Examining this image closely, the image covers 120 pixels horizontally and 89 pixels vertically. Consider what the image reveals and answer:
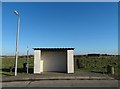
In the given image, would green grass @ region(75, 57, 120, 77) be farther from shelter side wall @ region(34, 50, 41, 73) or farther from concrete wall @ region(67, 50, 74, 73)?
shelter side wall @ region(34, 50, 41, 73)

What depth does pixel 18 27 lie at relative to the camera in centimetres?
2219

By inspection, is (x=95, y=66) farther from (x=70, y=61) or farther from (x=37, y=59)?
(x=37, y=59)

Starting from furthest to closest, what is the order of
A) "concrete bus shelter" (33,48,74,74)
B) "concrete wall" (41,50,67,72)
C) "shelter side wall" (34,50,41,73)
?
"concrete wall" (41,50,67,72) → "concrete bus shelter" (33,48,74,74) → "shelter side wall" (34,50,41,73)

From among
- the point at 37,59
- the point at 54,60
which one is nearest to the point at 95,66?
the point at 54,60

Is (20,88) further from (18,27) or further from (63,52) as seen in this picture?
(63,52)

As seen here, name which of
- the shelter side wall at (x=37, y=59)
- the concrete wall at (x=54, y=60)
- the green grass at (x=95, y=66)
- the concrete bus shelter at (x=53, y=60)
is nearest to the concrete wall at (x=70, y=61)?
the concrete bus shelter at (x=53, y=60)

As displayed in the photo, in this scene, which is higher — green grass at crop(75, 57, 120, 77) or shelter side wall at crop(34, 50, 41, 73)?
shelter side wall at crop(34, 50, 41, 73)

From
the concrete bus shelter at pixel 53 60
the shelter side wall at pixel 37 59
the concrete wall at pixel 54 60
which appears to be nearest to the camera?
the shelter side wall at pixel 37 59

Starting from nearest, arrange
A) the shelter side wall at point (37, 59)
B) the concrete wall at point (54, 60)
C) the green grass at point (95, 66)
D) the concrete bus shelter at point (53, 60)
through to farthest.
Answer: the shelter side wall at point (37, 59) → the concrete bus shelter at point (53, 60) → the concrete wall at point (54, 60) → the green grass at point (95, 66)

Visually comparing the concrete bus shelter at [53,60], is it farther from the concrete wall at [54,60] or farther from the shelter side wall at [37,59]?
the shelter side wall at [37,59]

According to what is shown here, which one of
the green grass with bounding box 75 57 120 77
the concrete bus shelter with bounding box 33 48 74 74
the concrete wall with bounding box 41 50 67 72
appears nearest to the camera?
the concrete bus shelter with bounding box 33 48 74 74

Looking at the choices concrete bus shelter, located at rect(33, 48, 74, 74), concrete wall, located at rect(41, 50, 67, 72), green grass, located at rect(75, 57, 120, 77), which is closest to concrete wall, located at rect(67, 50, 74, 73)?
concrete bus shelter, located at rect(33, 48, 74, 74)

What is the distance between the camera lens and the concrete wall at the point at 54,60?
26.5 meters

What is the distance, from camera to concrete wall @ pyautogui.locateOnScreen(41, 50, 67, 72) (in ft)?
86.9
